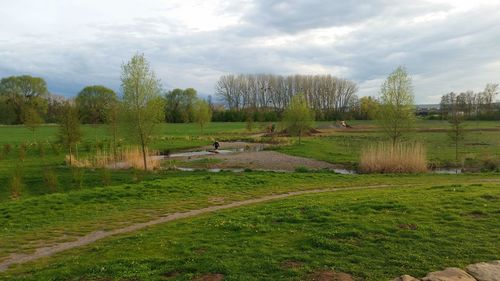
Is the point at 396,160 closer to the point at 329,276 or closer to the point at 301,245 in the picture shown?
the point at 301,245

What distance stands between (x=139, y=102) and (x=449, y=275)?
70.0ft

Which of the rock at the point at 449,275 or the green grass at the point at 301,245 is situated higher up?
the rock at the point at 449,275

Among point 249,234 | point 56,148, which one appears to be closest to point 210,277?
point 249,234

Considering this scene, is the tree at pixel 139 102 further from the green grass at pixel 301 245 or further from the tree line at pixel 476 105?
the tree line at pixel 476 105

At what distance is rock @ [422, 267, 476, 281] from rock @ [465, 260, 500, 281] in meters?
0.16

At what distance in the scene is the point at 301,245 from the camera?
7727 millimetres

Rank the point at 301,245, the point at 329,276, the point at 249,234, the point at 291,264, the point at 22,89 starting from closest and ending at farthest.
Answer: the point at 329,276, the point at 291,264, the point at 301,245, the point at 249,234, the point at 22,89

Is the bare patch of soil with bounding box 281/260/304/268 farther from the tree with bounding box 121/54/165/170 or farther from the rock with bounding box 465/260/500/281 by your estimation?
the tree with bounding box 121/54/165/170

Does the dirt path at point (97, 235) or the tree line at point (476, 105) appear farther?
the tree line at point (476, 105)

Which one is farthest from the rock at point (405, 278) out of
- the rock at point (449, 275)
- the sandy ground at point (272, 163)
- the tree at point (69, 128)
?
the tree at point (69, 128)

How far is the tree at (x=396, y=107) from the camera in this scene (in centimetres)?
2894

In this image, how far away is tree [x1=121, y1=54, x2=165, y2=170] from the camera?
2453 centimetres

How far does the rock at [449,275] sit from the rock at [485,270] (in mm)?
161

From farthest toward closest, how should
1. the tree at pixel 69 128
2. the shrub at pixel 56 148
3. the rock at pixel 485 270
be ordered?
the shrub at pixel 56 148, the tree at pixel 69 128, the rock at pixel 485 270
